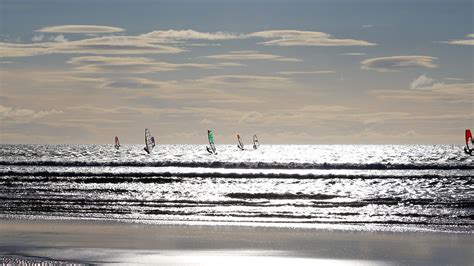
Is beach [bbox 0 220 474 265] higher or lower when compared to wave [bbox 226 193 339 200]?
higher

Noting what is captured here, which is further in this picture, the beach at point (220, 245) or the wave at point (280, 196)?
the wave at point (280, 196)

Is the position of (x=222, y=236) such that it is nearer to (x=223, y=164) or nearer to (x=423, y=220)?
(x=423, y=220)

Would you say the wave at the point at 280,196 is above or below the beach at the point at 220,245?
below

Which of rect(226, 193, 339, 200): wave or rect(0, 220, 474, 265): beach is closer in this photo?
rect(0, 220, 474, 265): beach

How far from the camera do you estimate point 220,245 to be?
1911 cm

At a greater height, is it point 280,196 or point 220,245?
point 220,245

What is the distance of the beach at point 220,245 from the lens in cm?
1692

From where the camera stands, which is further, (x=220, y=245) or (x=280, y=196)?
(x=280, y=196)

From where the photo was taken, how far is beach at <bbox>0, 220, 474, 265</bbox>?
→ 16.9 metres

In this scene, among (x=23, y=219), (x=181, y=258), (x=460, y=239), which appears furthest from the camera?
(x=23, y=219)

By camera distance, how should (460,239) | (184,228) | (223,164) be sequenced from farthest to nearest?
(223,164) → (184,228) → (460,239)

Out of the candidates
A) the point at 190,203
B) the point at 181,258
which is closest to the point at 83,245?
the point at 181,258

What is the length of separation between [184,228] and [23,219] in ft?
19.9

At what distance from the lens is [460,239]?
20.7 meters
